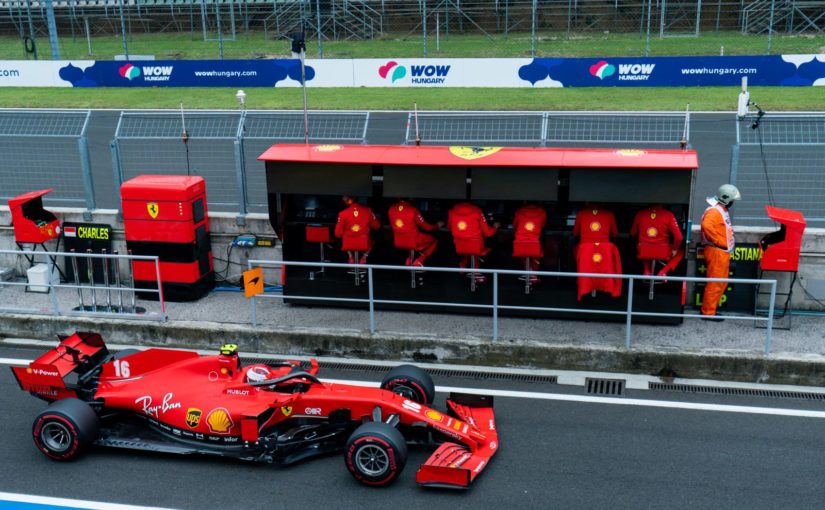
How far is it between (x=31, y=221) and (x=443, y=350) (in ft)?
23.2

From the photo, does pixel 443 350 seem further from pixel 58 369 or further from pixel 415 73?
pixel 415 73

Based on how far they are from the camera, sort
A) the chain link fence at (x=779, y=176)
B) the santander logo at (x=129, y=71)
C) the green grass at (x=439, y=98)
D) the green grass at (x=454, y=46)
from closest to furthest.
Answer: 1. the chain link fence at (x=779, y=176)
2. the green grass at (x=439, y=98)
3. the santander logo at (x=129, y=71)
4. the green grass at (x=454, y=46)

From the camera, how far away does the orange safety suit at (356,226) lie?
1130 centimetres

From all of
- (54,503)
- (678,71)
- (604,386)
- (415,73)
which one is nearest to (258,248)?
(54,503)

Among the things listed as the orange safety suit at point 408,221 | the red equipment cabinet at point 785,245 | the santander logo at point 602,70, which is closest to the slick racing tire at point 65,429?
the orange safety suit at point 408,221

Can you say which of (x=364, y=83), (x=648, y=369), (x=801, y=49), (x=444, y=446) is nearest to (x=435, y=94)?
(x=364, y=83)

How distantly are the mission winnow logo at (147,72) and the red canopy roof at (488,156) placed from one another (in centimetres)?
2419

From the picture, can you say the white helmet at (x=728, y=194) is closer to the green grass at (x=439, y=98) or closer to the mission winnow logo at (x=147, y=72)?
the green grass at (x=439, y=98)

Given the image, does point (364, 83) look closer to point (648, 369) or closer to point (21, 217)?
point (21, 217)

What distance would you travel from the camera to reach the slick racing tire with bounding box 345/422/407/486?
7.68 m

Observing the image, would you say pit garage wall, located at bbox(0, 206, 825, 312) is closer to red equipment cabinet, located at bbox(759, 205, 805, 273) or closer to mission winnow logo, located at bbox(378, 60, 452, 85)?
red equipment cabinet, located at bbox(759, 205, 805, 273)

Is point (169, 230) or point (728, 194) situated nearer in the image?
point (728, 194)

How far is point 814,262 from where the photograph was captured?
36.9ft

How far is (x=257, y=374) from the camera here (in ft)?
28.2
